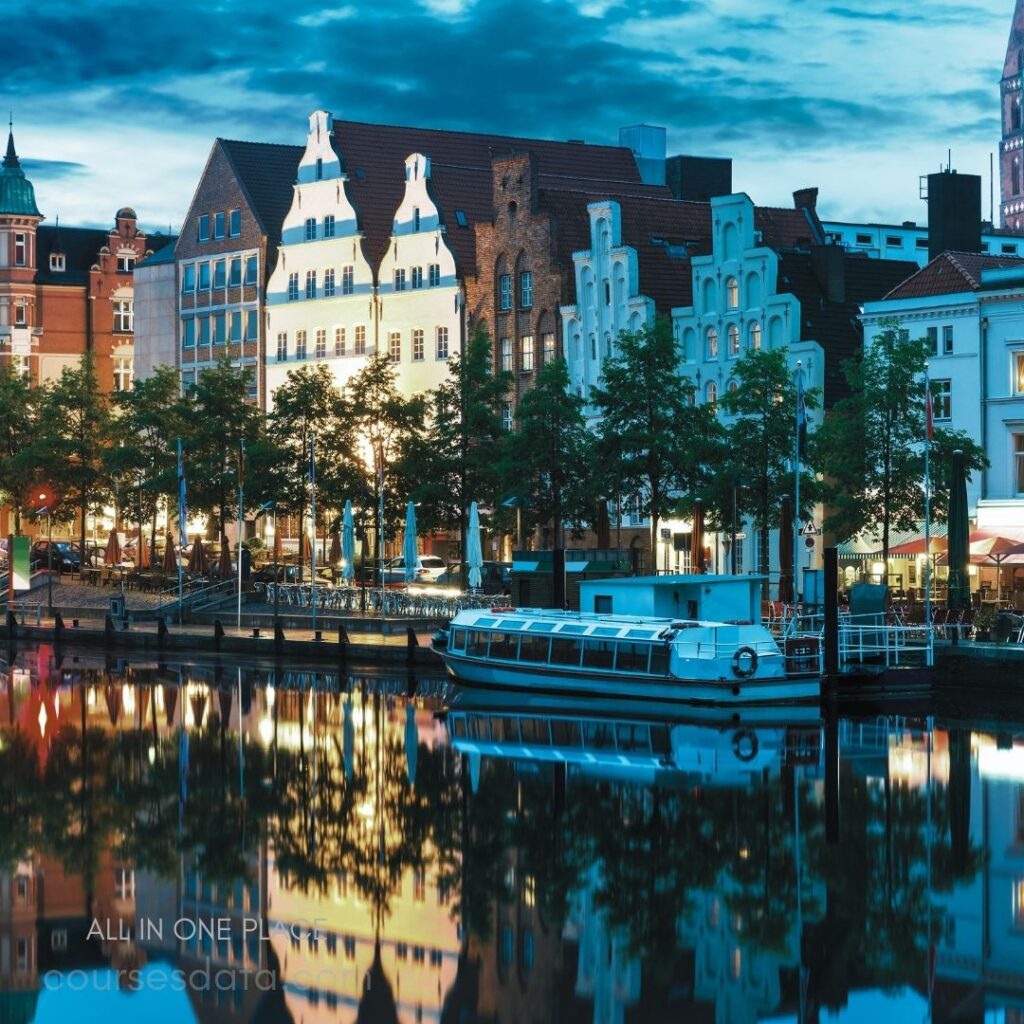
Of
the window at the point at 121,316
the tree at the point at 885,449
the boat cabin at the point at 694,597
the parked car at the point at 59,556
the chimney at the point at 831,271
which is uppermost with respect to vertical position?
the window at the point at 121,316

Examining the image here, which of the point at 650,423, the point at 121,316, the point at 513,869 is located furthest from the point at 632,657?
the point at 121,316

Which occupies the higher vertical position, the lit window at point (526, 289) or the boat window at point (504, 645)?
the lit window at point (526, 289)

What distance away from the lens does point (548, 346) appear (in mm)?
100125

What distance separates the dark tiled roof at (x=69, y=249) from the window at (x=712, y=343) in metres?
71.0

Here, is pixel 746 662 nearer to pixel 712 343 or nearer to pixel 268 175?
pixel 712 343

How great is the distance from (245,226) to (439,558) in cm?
2941

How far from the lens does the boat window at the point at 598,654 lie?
196 feet

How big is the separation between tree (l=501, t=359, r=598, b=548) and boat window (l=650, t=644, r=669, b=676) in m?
22.7

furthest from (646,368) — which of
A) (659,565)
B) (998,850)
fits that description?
(998,850)

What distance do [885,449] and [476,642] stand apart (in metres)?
15.5

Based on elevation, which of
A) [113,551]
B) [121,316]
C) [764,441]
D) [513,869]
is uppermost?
[121,316]

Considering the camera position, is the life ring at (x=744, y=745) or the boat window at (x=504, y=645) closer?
the life ring at (x=744, y=745)

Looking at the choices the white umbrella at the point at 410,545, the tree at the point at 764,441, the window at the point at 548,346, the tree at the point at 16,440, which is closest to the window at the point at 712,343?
the window at the point at 548,346

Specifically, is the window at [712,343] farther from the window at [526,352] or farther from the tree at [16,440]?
the tree at [16,440]
